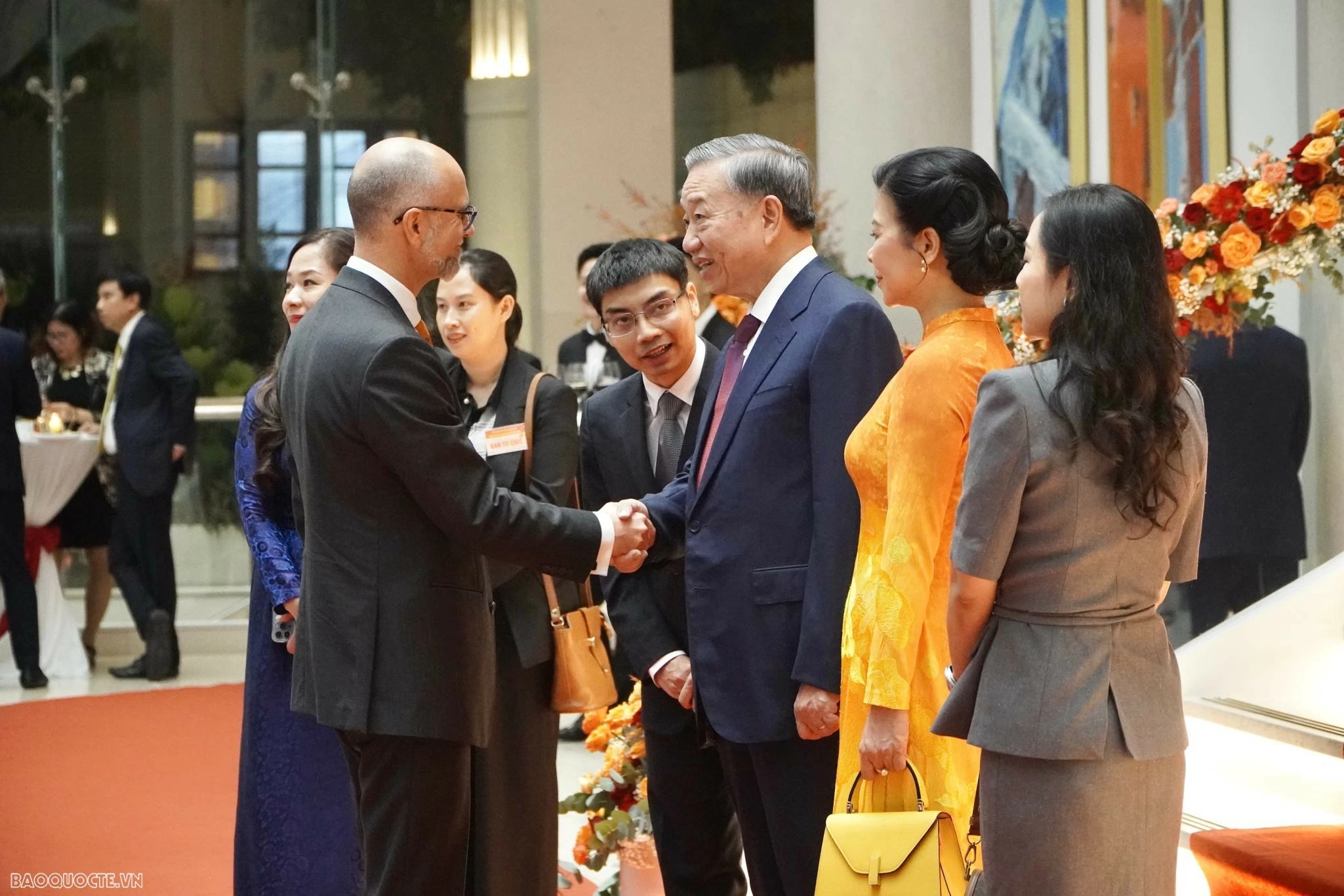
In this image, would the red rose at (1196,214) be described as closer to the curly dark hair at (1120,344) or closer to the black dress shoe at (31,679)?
the curly dark hair at (1120,344)

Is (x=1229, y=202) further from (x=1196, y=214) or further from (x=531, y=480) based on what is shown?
(x=531, y=480)

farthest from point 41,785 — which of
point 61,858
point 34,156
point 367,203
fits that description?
point 34,156

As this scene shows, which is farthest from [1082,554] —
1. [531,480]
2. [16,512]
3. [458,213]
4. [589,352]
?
[16,512]

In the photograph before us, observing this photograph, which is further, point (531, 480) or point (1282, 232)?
point (1282, 232)

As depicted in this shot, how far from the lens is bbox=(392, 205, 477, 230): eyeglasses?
265 cm

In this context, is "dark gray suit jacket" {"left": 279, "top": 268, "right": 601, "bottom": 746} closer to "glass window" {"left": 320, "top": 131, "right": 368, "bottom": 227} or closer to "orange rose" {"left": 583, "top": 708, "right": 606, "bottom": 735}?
"orange rose" {"left": 583, "top": 708, "right": 606, "bottom": 735}

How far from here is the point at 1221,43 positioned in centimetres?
543

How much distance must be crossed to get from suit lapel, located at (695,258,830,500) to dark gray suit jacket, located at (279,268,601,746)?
1.24 ft

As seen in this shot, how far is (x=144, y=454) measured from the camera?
771cm

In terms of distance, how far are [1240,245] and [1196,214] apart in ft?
0.67

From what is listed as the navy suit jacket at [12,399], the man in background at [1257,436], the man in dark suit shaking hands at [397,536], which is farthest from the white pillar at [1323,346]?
the navy suit jacket at [12,399]

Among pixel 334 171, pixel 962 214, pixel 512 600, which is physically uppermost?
pixel 334 171

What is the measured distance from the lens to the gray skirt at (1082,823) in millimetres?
2102

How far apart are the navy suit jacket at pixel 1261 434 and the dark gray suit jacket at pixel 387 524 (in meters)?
3.17
